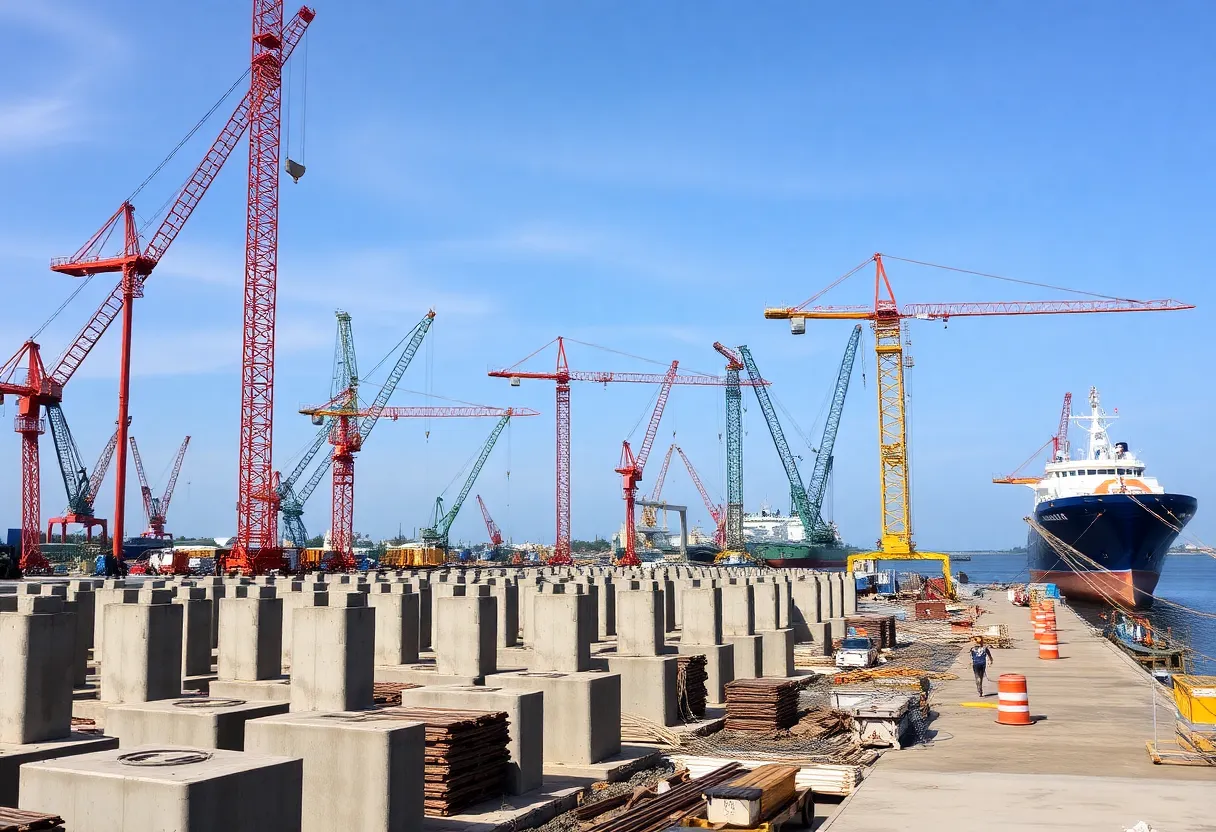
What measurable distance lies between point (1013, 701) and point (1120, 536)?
5207 centimetres

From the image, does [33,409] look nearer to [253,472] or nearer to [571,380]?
[253,472]

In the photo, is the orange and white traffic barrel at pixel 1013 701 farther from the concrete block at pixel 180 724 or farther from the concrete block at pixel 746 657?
the concrete block at pixel 180 724

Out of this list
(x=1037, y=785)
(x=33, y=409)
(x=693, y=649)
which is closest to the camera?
(x=1037, y=785)

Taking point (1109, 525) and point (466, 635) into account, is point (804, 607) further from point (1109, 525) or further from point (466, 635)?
point (1109, 525)

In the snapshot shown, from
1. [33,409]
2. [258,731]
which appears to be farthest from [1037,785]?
[33,409]

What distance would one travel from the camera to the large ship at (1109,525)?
2527 inches

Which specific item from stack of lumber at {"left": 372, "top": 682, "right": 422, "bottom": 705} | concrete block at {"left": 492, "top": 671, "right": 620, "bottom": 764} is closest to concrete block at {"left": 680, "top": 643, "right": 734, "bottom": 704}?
concrete block at {"left": 492, "top": 671, "right": 620, "bottom": 764}

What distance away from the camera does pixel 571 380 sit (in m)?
133

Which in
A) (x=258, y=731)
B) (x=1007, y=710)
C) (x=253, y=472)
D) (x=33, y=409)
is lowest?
(x=1007, y=710)

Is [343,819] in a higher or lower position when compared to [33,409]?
lower

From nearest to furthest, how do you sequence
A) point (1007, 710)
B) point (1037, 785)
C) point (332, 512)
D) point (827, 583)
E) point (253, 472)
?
point (1037, 785) < point (1007, 710) < point (827, 583) < point (253, 472) < point (332, 512)

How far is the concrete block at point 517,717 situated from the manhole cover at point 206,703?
251 centimetres

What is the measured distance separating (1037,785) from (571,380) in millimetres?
120618

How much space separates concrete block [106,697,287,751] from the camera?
1167 centimetres
